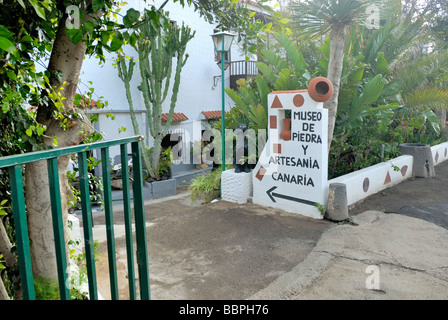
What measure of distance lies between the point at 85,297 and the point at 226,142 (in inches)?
233

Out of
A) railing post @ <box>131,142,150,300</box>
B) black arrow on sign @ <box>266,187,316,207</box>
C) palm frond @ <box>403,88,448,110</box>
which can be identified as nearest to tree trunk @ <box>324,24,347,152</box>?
black arrow on sign @ <box>266,187,316,207</box>

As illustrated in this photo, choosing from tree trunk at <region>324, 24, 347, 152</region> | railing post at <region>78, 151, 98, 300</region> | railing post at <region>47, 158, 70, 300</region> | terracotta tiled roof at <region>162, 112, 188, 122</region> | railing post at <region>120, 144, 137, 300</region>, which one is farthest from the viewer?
terracotta tiled roof at <region>162, 112, 188, 122</region>

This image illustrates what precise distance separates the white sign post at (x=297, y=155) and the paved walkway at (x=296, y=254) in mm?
292

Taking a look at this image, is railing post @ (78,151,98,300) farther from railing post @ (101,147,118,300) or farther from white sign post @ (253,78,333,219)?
white sign post @ (253,78,333,219)

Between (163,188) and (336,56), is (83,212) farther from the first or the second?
(163,188)

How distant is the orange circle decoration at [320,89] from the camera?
577 cm

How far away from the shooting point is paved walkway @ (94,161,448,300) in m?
3.81

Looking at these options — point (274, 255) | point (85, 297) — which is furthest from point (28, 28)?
point (274, 255)

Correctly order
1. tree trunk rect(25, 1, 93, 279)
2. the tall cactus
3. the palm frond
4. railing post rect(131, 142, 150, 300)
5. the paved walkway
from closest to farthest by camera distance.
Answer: railing post rect(131, 142, 150, 300) < tree trunk rect(25, 1, 93, 279) < the paved walkway < the palm frond < the tall cactus

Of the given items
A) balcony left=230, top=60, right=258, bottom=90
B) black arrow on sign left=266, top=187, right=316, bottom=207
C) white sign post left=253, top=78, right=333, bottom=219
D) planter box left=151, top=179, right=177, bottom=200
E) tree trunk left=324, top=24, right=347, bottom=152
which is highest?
balcony left=230, top=60, right=258, bottom=90

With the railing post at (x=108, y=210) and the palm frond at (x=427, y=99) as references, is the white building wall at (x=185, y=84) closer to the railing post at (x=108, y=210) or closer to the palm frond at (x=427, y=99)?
the palm frond at (x=427, y=99)

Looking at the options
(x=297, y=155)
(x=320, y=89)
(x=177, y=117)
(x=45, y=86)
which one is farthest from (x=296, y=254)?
(x=177, y=117)

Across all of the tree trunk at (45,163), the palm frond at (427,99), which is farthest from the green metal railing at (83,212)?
the palm frond at (427,99)
